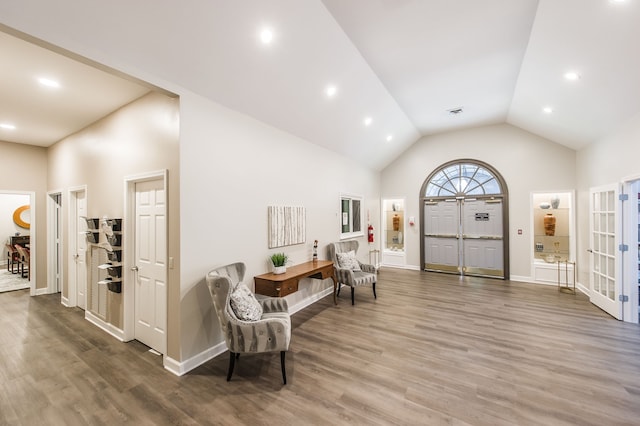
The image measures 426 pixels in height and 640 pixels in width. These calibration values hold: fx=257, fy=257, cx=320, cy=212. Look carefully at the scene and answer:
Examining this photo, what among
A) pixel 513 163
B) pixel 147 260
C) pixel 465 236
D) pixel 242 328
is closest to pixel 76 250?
pixel 147 260

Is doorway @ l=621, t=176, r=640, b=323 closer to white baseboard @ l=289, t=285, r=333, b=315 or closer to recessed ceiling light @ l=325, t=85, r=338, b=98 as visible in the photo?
recessed ceiling light @ l=325, t=85, r=338, b=98

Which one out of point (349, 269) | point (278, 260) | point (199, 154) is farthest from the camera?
point (349, 269)

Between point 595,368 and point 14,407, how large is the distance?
5.49m

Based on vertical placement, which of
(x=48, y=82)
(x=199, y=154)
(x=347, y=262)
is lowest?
(x=347, y=262)

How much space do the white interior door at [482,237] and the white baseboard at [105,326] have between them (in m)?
7.31

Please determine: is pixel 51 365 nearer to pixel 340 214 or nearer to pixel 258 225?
pixel 258 225

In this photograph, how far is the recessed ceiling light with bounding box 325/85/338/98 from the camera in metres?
3.75

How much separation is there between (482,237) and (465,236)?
0.38 metres

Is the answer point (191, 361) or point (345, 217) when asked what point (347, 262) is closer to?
point (345, 217)

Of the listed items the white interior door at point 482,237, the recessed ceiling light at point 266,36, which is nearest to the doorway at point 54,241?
the recessed ceiling light at point 266,36

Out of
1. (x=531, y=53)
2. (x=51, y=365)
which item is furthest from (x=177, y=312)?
(x=531, y=53)

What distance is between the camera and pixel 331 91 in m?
3.84

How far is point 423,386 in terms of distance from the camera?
2422 millimetres

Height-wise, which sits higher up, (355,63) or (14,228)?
(355,63)
